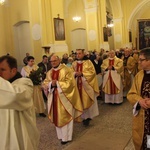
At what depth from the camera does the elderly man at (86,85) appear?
597 cm

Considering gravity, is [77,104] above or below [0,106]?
below

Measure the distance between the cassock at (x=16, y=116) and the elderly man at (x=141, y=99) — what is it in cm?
141

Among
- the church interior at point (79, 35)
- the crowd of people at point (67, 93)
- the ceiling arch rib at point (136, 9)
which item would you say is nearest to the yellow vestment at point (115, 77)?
the crowd of people at point (67, 93)

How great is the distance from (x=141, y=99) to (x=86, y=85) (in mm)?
3065

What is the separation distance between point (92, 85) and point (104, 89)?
6.82ft

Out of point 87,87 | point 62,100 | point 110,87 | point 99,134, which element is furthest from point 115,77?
point 62,100

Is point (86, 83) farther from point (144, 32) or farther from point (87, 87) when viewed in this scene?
point (144, 32)

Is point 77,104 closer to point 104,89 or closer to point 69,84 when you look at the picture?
point 69,84

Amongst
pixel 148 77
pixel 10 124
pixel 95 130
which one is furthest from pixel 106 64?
pixel 10 124

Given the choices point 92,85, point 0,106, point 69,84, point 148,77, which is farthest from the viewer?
point 92,85

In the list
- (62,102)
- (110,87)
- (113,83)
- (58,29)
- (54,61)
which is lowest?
(110,87)

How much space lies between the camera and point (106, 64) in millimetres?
8414

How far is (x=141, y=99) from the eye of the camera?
3.06 meters

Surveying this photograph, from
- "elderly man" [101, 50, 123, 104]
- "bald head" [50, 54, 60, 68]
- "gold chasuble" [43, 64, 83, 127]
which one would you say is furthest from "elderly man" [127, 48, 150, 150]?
"elderly man" [101, 50, 123, 104]
